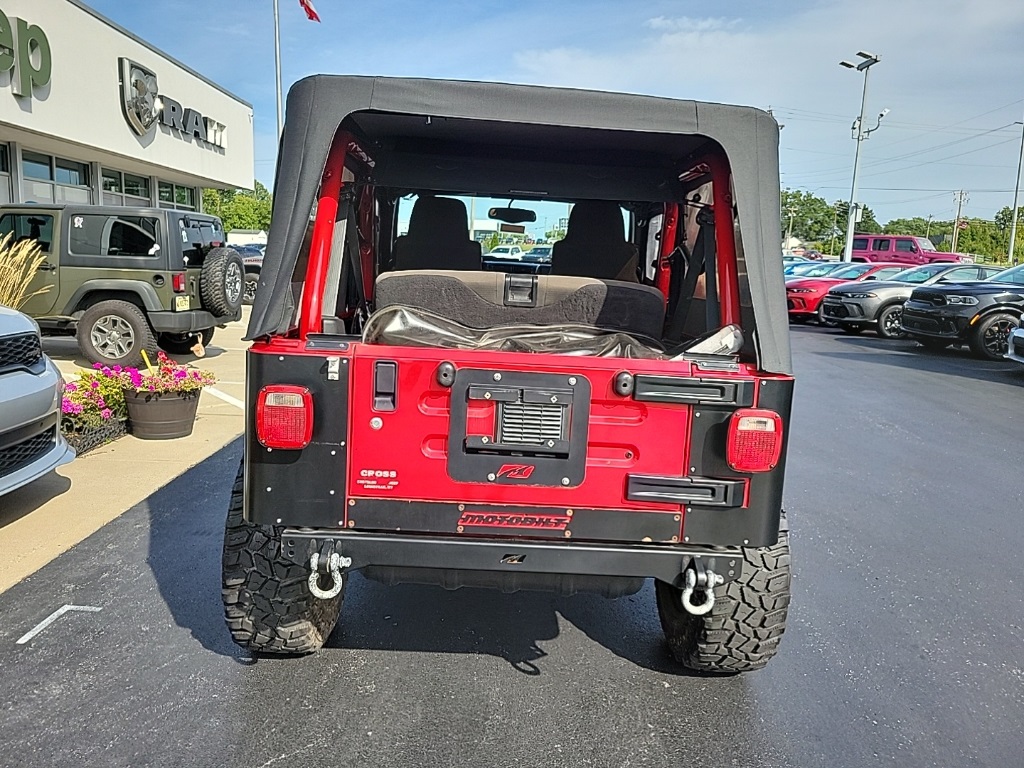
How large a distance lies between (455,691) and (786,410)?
5.30 ft

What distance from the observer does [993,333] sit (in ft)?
43.3

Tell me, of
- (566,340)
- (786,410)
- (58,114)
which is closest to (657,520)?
(786,410)

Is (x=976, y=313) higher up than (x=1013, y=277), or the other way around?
(x=1013, y=277)

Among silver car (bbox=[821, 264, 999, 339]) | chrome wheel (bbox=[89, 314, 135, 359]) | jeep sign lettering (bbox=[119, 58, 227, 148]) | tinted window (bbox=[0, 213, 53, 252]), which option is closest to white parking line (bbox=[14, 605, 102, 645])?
chrome wheel (bbox=[89, 314, 135, 359])

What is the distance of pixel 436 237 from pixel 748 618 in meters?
2.58

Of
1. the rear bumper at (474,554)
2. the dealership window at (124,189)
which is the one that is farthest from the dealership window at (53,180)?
the rear bumper at (474,554)

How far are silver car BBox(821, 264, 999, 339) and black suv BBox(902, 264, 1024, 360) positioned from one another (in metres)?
2.30

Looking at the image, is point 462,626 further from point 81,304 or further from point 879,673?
point 81,304

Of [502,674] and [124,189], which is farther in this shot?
[124,189]

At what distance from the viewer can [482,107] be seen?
2.82 metres

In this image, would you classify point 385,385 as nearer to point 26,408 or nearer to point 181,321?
point 26,408

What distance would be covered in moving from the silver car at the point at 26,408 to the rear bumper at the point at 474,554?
2418 mm

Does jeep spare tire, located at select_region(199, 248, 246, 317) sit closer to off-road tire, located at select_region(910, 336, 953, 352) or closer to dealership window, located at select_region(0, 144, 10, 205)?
dealership window, located at select_region(0, 144, 10, 205)

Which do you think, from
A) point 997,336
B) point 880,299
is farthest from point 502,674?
point 880,299
